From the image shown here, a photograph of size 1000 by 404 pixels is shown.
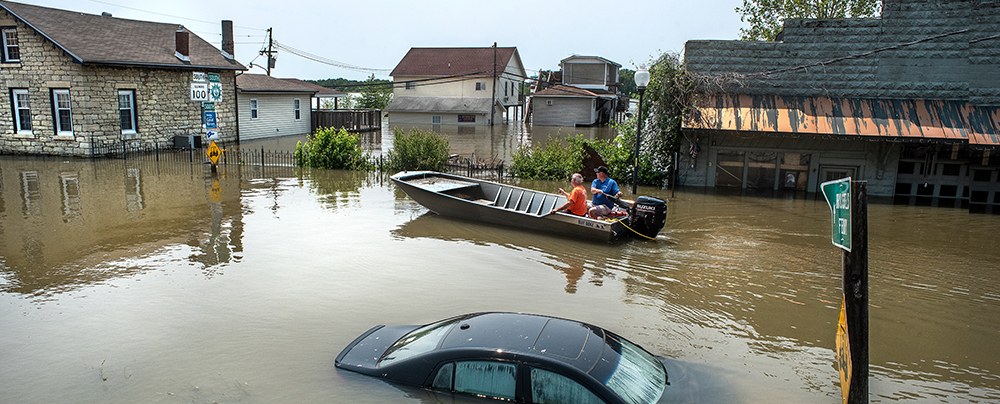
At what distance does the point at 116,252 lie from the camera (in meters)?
11.5

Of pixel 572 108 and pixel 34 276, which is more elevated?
pixel 572 108

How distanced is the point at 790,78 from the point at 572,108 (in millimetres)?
33225

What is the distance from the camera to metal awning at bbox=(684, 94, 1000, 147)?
1700 centimetres

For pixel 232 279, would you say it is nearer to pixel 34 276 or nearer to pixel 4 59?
pixel 34 276

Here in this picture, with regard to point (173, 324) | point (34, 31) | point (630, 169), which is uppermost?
point (34, 31)

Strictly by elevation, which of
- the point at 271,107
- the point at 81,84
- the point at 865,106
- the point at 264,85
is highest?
the point at 264,85

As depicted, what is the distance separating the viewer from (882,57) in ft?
59.3

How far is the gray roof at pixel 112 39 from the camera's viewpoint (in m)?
23.8

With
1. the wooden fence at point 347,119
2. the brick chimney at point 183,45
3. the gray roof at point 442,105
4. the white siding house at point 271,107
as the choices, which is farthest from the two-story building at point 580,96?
the brick chimney at point 183,45

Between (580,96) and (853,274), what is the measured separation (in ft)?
154

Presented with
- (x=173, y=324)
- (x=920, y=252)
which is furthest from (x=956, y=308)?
(x=173, y=324)

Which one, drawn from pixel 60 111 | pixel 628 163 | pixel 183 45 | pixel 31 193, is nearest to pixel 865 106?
pixel 628 163

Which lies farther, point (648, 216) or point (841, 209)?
point (648, 216)

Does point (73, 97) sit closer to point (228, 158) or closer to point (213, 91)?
point (228, 158)
